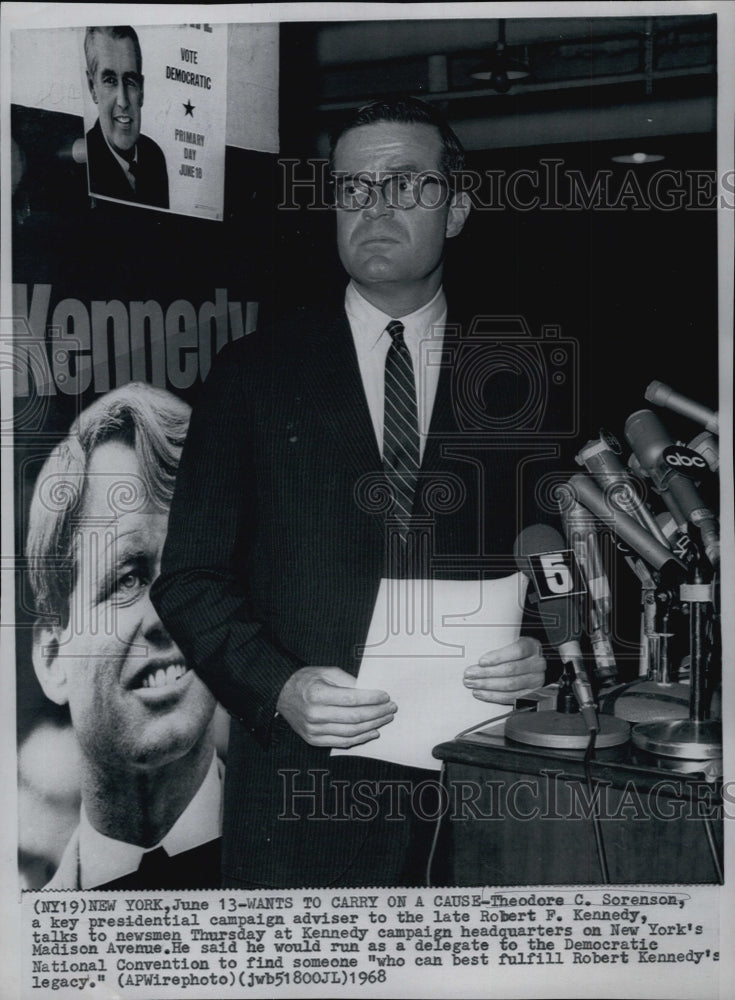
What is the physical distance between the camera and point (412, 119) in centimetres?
132

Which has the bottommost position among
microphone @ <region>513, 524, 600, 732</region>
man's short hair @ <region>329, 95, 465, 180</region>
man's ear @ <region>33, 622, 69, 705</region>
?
man's ear @ <region>33, 622, 69, 705</region>

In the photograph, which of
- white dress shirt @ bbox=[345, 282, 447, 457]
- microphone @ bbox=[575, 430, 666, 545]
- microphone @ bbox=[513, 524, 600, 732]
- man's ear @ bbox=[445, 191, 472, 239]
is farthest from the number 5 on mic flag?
man's ear @ bbox=[445, 191, 472, 239]

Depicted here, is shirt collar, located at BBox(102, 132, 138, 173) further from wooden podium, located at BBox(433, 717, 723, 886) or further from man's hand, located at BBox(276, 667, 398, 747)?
wooden podium, located at BBox(433, 717, 723, 886)

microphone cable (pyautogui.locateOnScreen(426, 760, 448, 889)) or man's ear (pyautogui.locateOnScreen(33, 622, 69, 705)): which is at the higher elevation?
man's ear (pyautogui.locateOnScreen(33, 622, 69, 705))

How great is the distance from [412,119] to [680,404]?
508 millimetres

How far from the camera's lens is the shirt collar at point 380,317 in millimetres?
1344

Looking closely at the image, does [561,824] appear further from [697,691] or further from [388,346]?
[388,346]

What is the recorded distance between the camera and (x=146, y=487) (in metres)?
1.34

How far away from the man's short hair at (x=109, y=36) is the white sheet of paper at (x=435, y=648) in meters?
0.75

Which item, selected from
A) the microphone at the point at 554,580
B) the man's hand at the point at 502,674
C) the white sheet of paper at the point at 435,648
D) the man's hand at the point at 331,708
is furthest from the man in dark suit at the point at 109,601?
the microphone at the point at 554,580

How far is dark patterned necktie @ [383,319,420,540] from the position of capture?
1.32 m

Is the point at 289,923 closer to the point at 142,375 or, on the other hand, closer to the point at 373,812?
the point at 373,812

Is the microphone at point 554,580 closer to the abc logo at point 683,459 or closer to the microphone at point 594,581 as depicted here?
the microphone at point 594,581

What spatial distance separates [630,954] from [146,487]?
89 centimetres
